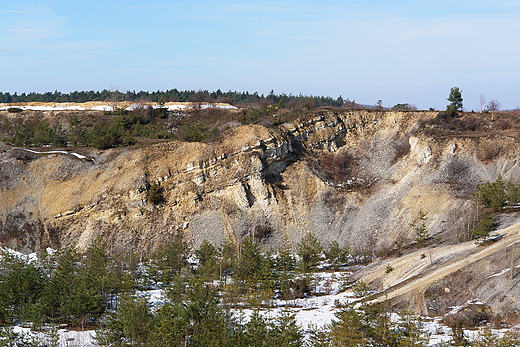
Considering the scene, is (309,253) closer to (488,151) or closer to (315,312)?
(315,312)

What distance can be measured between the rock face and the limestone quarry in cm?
12

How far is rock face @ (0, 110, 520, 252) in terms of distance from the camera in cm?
7369

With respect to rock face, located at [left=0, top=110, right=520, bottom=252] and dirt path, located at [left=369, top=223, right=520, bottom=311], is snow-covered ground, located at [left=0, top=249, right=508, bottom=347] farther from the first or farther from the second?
rock face, located at [left=0, top=110, right=520, bottom=252]

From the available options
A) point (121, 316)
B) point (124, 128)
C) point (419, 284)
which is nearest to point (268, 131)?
point (124, 128)

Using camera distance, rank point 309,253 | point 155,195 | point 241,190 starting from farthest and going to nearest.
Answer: point 241,190, point 155,195, point 309,253

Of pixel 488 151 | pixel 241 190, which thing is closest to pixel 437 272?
pixel 241 190

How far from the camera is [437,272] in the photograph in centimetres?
5281

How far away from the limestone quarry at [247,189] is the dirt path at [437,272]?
1207cm

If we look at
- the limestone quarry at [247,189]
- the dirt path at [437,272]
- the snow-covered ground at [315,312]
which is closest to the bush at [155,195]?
the limestone quarry at [247,189]

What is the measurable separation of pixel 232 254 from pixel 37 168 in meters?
29.7

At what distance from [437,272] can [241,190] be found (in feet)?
96.9

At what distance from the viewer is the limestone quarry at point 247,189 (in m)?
73.4

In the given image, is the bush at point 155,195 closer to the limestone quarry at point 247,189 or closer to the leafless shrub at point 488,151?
the limestone quarry at point 247,189

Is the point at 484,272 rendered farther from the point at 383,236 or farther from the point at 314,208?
the point at 314,208
